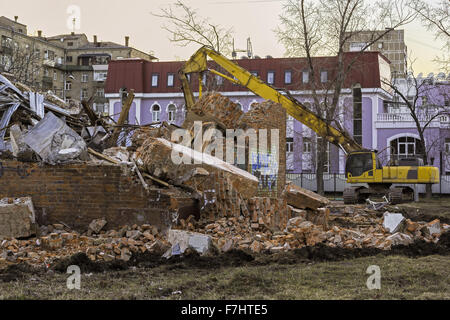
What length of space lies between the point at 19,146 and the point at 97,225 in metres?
2.01

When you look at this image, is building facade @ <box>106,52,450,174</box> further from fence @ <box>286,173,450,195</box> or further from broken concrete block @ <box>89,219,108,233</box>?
broken concrete block @ <box>89,219,108,233</box>

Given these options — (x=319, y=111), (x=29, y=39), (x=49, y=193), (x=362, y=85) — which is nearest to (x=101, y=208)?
(x=49, y=193)

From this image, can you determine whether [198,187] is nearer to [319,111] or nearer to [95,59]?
[319,111]

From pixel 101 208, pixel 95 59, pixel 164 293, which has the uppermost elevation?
pixel 95 59

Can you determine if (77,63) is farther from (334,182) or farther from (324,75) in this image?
(334,182)

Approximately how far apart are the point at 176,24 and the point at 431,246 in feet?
72.5

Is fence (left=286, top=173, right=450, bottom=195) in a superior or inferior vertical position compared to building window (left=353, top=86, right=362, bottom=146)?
inferior

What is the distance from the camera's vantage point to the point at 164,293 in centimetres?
577

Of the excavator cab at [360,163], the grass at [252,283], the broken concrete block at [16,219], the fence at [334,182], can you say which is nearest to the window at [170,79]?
the fence at [334,182]

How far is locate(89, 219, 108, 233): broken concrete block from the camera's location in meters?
9.10

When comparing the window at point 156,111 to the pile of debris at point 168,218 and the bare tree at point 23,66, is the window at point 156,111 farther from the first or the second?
the pile of debris at point 168,218

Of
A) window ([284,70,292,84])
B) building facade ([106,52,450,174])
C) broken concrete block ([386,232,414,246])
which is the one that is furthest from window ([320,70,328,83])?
broken concrete block ([386,232,414,246])

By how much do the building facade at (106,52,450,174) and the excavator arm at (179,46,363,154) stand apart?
49.4 feet
